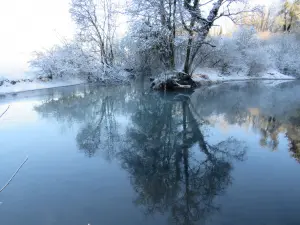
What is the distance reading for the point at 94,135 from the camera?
8492 millimetres

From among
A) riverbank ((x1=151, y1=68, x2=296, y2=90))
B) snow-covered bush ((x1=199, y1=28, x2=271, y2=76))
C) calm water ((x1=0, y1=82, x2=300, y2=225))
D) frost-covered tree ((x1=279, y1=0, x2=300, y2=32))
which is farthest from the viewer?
frost-covered tree ((x1=279, y1=0, x2=300, y2=32))

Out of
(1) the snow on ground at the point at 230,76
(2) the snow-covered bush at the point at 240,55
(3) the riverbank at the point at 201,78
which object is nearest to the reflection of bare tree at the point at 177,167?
(3) the riverbank at the point at 201,78

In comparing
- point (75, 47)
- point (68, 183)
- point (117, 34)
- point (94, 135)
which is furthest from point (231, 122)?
point (117, 34)

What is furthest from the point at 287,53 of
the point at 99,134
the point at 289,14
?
the point at 99,134

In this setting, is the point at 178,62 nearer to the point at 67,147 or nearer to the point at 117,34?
the point at 117,34

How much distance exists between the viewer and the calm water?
422cm

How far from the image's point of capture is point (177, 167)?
5.95 meters

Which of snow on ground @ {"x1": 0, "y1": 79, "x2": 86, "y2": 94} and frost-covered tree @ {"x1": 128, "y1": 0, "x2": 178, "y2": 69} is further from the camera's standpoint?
snow on ground @ {"x1": 0, "y1": 79, "x2": 86, "y2": 94}

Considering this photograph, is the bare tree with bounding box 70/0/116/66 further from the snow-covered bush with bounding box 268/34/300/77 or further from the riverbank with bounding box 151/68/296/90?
the snow-covered bush with bounding box 268/34/300/77

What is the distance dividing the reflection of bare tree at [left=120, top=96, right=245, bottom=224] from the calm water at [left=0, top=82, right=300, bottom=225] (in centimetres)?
2

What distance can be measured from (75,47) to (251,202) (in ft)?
74.9

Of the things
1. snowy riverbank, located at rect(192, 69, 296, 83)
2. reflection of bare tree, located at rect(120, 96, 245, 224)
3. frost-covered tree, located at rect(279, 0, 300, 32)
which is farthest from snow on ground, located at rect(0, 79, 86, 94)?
frost-covered tree, located at rect(279, 0, 300, 32)

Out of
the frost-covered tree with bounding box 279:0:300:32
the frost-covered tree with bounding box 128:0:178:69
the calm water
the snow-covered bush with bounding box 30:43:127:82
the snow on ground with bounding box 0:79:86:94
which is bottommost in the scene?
the calm water

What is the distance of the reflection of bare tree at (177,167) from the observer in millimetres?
4461
